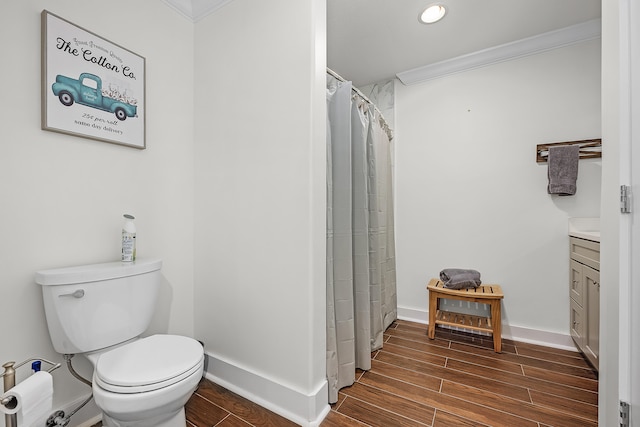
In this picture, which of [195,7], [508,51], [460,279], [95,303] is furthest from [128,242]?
[508,51]

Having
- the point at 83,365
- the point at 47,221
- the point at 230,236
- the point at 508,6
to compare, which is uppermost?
the point at 508,6

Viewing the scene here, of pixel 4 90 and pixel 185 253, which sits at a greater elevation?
pixel 4 90

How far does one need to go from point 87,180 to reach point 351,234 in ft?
4.60

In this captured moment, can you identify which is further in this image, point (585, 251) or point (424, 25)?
point (424, 25)

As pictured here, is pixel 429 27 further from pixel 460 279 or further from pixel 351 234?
pixel 460 279

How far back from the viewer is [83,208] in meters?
1.36

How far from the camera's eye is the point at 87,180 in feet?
4.51

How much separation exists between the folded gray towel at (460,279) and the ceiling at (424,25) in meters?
1.83

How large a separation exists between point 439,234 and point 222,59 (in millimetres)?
2211

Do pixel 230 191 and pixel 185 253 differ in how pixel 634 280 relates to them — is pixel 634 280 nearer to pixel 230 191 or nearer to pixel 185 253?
pixel 230 191

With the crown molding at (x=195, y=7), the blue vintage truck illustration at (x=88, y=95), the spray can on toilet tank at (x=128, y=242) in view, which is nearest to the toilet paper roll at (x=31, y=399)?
the spray can on toilet tank at (x=128, y=242)

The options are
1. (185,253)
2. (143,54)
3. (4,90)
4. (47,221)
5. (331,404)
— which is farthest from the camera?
(185,253)

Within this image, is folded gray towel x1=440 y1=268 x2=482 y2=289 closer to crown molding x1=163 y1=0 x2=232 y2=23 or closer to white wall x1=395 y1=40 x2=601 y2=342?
white wall x1=395 y1=40 x2=601 y2=342

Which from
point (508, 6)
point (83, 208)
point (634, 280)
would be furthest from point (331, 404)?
point (508, 6)
